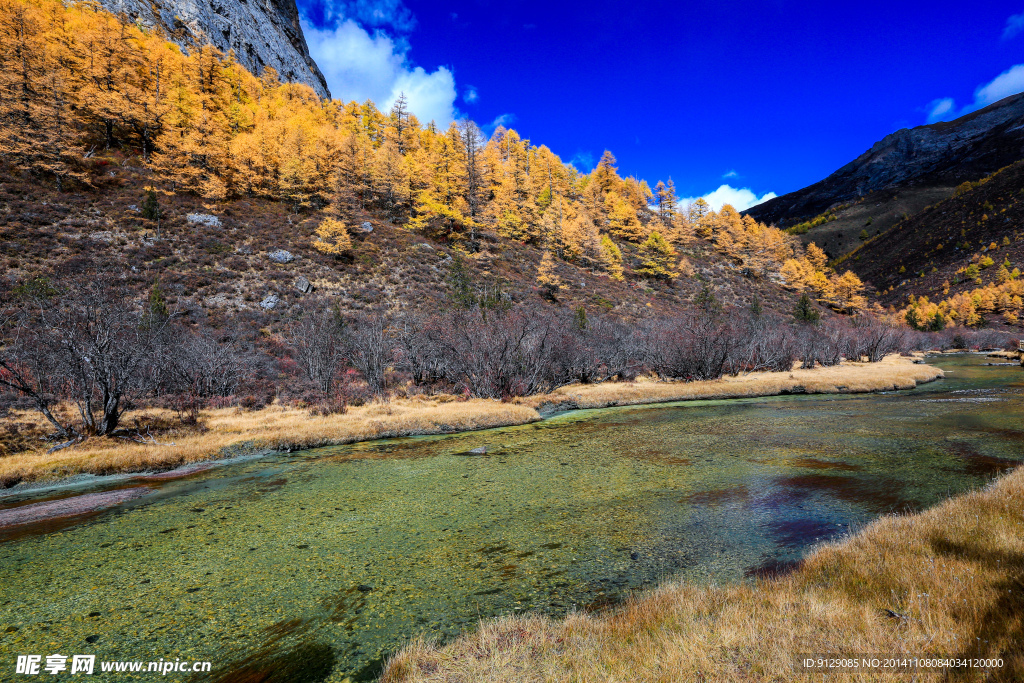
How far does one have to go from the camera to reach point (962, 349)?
64625 mm

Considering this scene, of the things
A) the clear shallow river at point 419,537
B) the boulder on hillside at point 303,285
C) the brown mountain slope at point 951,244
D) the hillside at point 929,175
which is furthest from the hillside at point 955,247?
the boulder on hillside at point 303,285

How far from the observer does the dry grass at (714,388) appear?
86.7 feet

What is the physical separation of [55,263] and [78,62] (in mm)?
42845

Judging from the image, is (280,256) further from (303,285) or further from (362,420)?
(362,420)

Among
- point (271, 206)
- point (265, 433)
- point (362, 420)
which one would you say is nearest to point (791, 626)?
point (362, 420)

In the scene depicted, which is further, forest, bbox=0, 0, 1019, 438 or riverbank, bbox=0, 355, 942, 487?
forest, bbox=0, 0, 1019, 438

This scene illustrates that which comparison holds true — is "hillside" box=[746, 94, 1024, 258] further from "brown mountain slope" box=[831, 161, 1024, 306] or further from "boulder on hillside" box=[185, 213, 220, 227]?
"boulder on hillside" box=[185, 213, 220, 227]

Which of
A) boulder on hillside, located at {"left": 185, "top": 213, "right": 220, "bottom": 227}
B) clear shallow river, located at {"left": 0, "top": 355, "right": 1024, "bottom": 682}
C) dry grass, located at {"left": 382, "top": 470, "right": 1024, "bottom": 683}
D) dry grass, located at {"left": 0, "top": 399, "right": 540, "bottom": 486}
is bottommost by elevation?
clear shallow river, located at {"left": 0, "top": 355, "right": 1024, "bottom": 682}

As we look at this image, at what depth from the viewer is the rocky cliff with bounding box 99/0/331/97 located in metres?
79.1

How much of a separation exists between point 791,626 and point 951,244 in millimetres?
140331

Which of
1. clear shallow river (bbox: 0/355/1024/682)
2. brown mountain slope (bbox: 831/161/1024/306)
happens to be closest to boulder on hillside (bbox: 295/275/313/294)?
clear shallow river (bbox: 0/355/1024/682)

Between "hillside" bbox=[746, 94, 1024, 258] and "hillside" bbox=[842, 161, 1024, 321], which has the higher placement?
"hillside" bbox=[746, 94, 1024, 258]

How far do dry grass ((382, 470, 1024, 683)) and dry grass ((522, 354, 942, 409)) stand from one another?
1973 centimetres

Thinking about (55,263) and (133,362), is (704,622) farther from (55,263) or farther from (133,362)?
(55,263)
